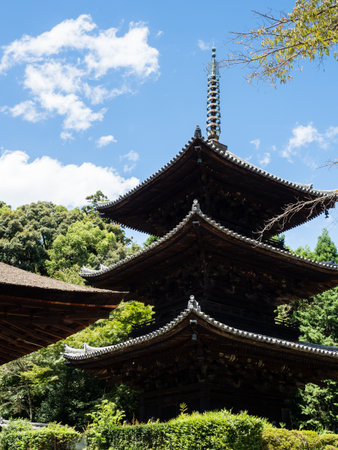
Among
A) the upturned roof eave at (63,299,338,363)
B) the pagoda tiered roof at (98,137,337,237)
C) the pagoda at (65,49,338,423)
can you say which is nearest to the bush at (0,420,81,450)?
the pagoda at (65,49,338,423)

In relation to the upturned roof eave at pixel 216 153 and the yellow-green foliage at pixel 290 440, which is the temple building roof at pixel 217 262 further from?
the yellow-green foliage at pixel 290 440

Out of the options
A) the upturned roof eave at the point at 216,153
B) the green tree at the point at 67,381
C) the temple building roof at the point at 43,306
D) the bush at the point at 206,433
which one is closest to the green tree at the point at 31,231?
the green tree at the point at 67,381

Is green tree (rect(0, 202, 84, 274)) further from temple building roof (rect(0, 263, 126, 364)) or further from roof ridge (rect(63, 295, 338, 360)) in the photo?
temple building roof (rect(0, 263, 126, 364))

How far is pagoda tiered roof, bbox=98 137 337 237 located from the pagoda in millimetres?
37

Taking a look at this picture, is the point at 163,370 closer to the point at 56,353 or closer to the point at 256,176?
the point at 256,176

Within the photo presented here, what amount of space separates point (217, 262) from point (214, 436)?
5357 millimetres

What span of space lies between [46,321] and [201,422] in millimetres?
5738

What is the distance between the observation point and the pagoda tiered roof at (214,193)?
14641mm

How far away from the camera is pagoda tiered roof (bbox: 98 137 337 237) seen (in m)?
14.6

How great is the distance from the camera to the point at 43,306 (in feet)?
18.0

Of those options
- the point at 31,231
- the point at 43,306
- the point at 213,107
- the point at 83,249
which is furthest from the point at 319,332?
the point at 31,231

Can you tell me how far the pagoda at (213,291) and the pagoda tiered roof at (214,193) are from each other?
4cm

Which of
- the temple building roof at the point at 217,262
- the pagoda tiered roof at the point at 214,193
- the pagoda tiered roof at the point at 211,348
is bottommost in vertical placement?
the pagoda tiered roof at the point at 211,348

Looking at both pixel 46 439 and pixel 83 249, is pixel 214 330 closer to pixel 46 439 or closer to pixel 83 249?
pixel 46 439
